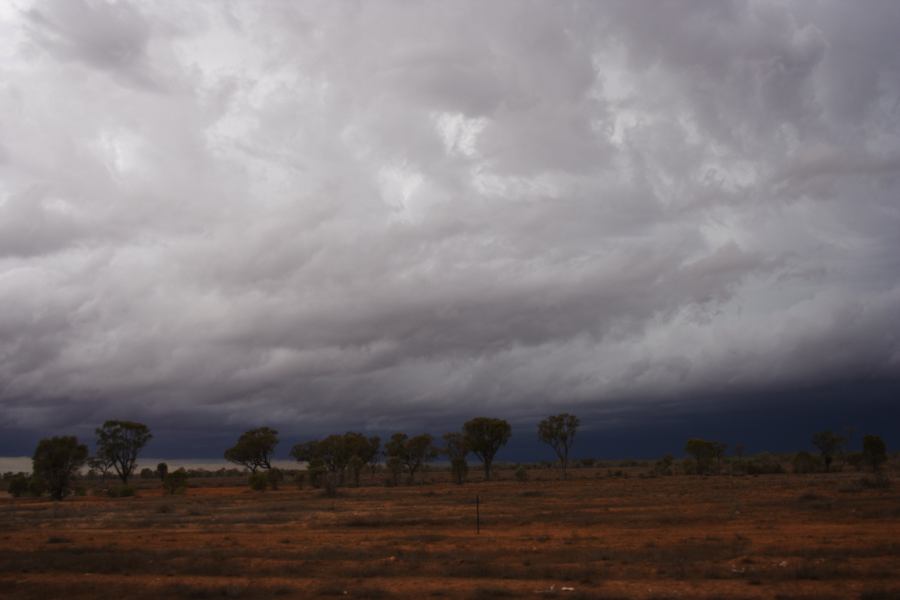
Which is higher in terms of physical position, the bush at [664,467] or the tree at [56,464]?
the tree at [56,464]

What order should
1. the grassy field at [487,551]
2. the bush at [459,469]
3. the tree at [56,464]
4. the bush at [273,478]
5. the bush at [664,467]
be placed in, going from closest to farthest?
the grassy field at [487,551] < the tree at [56,464] < the bush at [273,478] < the bush at [459,469] < the bush at [664,467]

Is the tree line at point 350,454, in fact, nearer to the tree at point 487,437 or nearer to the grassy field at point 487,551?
the tree at point 487,437

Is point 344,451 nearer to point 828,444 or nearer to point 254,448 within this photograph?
point 254,448

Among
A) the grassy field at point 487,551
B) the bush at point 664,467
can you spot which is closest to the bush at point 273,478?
the grassy field at point 487,551

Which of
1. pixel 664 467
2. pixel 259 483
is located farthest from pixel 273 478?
pixel 664 467

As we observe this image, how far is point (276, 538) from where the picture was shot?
1383 inches

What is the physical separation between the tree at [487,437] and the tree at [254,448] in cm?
3069

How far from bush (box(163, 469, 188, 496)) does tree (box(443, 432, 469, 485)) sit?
1305 inches

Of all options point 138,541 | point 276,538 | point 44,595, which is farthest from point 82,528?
point 44,595

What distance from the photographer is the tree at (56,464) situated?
81188 millimetres

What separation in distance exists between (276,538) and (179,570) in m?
9.65

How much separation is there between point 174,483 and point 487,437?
1783 inches

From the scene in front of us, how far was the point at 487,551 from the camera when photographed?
2845 cm

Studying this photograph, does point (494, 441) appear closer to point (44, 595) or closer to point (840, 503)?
point (840, 503)
